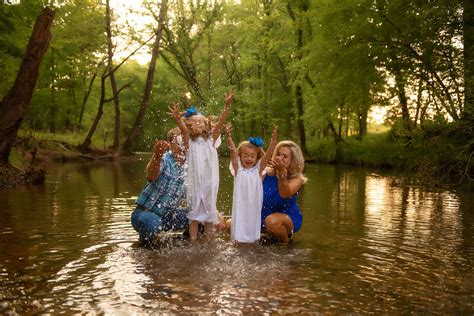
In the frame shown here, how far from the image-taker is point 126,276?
4.43 meters

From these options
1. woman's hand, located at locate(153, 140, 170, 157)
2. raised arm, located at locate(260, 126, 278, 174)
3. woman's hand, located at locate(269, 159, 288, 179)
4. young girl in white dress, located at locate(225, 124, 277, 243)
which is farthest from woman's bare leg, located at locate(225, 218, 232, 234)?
woman's hand, located at locate(153, 140, 170, 157)

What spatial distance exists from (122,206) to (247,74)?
37202 mm

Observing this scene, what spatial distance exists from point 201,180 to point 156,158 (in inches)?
30.2

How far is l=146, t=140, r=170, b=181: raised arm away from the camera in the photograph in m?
5.48

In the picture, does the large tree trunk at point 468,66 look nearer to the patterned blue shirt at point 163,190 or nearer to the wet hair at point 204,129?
the wet hair at point 204,129

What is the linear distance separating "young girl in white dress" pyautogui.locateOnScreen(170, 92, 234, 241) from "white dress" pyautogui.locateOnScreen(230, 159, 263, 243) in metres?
0.39

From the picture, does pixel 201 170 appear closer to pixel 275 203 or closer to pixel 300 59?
pixel 275 203

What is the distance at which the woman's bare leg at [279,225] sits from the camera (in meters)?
5.96

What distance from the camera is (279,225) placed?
235 inches

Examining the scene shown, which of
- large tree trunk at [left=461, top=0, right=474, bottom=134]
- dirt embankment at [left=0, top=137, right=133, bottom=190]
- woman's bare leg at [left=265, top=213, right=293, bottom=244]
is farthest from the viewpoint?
dirt embankment at [left=0, top=137, right=133, bottom=190]

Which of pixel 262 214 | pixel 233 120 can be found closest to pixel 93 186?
pixel 262 214

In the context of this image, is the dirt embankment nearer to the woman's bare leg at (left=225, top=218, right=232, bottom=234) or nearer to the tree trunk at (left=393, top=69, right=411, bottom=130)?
the woman's bare leg at (left=225, top=218, right=232, bottom=234)

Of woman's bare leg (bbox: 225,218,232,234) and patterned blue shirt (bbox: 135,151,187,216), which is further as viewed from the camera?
woman's bare leg (bbox: 225,218,232,234)

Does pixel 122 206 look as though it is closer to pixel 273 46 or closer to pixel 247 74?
pixel 273 46
